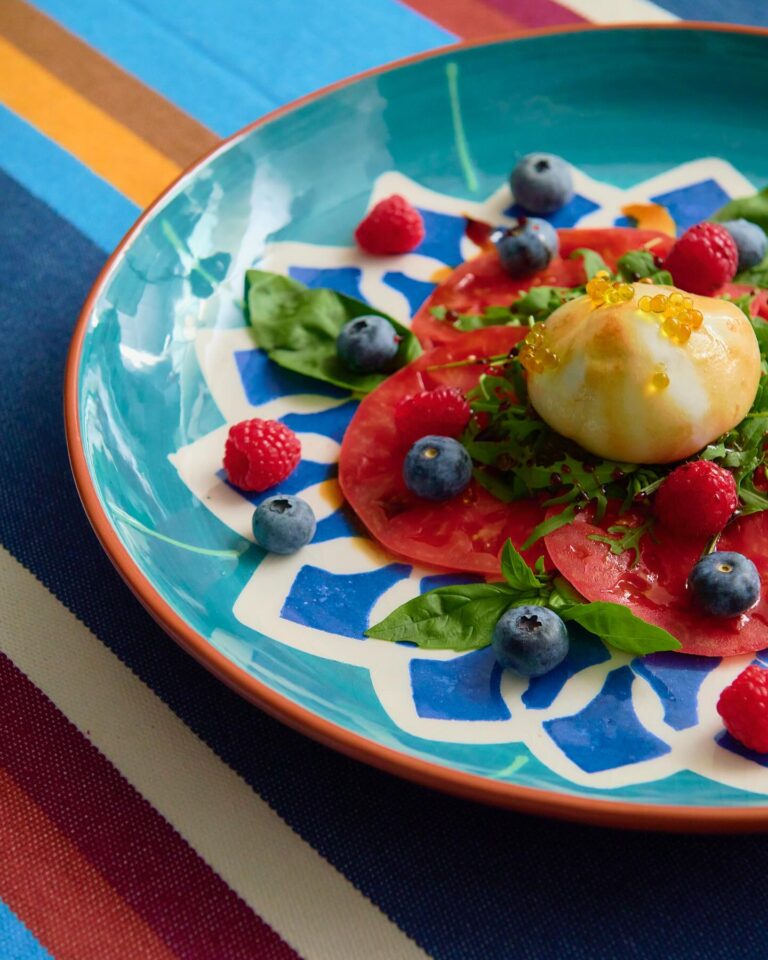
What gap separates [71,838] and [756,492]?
1.47 metres

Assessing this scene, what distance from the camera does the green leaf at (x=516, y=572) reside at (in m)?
2.18

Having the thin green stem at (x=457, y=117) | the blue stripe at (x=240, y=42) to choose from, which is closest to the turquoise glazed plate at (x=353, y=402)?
the thin green stem at (x=457, y=117)

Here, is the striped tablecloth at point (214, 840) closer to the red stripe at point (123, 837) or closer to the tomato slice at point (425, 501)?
the red stripe at point (123, 837)

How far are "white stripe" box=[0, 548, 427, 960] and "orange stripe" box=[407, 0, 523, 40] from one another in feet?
7.70

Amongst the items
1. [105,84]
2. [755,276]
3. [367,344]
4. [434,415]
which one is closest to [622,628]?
[434,415]

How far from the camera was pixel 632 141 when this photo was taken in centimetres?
320

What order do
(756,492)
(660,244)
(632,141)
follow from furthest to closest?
(632,141)
(660,244)
(756,492)

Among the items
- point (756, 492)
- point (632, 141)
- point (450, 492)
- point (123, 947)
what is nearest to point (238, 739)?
point (123, 947)

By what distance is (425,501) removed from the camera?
2.41m

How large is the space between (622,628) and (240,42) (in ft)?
8.22

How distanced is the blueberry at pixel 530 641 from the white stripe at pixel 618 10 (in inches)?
95.7

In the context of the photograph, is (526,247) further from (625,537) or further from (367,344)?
(625,537)

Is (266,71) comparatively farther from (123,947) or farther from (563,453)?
(123,947)

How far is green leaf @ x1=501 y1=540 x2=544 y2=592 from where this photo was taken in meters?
2.18
